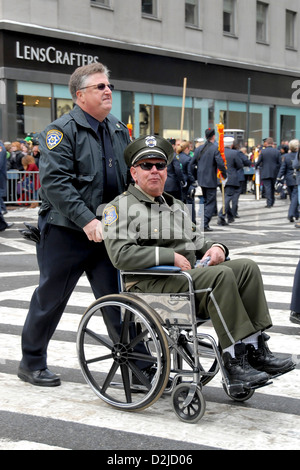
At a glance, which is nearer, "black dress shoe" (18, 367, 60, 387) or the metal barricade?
"black dress shoe" (18, 367, 60, 387)

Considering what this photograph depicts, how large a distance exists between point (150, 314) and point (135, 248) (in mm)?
395

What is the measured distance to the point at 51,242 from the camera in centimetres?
492

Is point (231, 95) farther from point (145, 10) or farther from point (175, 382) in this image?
point (175, 382)

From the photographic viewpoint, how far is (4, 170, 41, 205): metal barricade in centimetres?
2000

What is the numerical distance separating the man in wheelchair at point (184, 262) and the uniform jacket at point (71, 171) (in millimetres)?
214

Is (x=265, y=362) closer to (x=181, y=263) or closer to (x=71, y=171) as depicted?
(x=181, y=263)

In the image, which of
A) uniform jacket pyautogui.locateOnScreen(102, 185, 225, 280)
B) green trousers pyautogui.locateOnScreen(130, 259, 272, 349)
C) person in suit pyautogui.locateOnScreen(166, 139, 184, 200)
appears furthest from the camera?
person in suit pyautogui.locateOnScreen(166, 139, 184, 200)

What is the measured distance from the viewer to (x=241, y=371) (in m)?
4.26

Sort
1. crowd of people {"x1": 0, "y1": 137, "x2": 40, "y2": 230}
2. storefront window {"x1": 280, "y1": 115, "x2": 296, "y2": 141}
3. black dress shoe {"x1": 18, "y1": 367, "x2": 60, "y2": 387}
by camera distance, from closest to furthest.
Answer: black dress shoe {"x1": 18, "y1": 367, "x2": 60, "y2": 387}, crowd of people {"x1": 0, "y1": 137, "x2": 40, "y2": 230}, storefront window {"x1": 280, "y1": 115, "x2": 296, "y2": 141}

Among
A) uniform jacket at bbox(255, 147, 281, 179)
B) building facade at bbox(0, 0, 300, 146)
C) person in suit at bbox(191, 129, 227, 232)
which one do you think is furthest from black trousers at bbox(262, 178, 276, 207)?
person in suit at bbox(191, 129, 227, 232)

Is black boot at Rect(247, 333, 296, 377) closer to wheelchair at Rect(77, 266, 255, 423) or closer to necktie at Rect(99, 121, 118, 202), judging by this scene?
wheelchair at Rect(77, 266, 255, 423)

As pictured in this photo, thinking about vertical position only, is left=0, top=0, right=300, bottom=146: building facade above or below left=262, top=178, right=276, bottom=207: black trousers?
above

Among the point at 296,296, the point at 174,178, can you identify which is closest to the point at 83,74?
the point at 296,296

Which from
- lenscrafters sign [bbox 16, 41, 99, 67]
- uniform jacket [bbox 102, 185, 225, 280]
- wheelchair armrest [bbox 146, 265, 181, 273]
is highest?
lenscrafters sign [bbox 16, 41, 99, 67]
